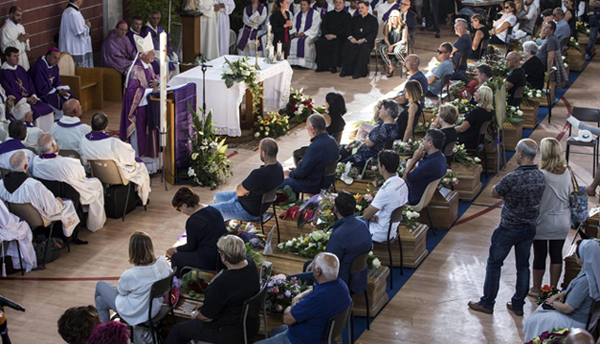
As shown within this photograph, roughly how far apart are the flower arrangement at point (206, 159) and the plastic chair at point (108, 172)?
3.79 ft

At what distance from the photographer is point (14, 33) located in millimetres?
10375

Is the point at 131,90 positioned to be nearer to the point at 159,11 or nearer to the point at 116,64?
the point at 116,64

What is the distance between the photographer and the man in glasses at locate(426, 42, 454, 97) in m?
10.5

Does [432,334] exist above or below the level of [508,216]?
below

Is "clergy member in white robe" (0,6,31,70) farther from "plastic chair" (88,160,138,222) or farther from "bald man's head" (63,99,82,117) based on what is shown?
"plastic chair" (88,160,138,222)

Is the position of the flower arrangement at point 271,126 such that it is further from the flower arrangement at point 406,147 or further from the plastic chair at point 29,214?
the plastic chair at point 29,214

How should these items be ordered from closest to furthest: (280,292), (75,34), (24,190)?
(280,292) < (24,190) < (75,34)

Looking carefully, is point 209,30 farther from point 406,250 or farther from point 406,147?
point 406,250

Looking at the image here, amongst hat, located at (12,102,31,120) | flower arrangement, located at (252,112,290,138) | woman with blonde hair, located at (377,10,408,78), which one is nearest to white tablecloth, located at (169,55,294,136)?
flower arrangement, located at (252,112,290,138)

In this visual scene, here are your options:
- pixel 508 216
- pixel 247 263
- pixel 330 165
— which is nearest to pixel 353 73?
pixel 330 165

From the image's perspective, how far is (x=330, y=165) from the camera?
727cm

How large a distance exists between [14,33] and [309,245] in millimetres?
6498

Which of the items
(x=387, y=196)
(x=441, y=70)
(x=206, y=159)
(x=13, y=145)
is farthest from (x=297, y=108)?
(x=387, y=196)

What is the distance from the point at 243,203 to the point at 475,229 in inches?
108
